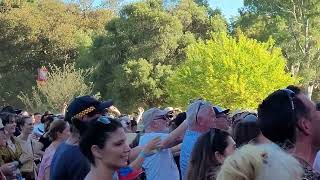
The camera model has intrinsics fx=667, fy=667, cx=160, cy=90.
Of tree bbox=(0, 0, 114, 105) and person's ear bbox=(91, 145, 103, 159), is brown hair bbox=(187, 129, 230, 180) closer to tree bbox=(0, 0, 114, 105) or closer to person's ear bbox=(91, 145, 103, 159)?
person's ear bbox=(91, 145, 103, 159)

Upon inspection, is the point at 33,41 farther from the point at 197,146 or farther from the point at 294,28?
the point at 197,146

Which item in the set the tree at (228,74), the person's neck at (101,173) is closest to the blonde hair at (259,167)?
the person's neck at (101,173)

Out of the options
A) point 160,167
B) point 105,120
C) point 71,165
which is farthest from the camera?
point 160,167

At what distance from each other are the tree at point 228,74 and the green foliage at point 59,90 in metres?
6.10

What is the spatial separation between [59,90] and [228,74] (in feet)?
35.9

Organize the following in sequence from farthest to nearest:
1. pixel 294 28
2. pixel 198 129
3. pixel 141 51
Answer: pixel 294 28 → pixel 141 51 → pixel 198 129

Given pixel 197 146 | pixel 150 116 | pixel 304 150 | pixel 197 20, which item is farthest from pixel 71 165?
pixel 197 20

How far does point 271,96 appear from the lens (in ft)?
11.9

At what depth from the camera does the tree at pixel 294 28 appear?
159 feet

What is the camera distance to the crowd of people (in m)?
2.43

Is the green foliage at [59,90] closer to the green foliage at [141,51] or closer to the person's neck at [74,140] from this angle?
the green foliage at [141,51]

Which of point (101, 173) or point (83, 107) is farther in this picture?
point (83, 107)

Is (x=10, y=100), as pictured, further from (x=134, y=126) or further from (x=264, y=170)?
(x=264, y=170)

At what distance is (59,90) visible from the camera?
42.5m
